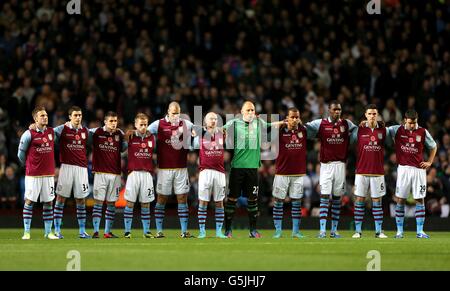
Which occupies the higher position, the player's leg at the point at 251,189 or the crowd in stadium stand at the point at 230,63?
the crowd in stadium stand at the point at 230,63

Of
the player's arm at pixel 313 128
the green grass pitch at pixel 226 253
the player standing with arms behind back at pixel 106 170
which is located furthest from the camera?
the player's arm at pixel 313 128

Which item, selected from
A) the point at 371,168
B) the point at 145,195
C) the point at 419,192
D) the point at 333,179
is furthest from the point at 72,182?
the point at 419,192

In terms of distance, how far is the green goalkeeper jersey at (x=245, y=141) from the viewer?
1928 centimetres

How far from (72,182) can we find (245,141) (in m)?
3.44

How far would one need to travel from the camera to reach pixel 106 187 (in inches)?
770

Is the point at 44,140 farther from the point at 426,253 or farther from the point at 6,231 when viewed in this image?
the point at 426,253

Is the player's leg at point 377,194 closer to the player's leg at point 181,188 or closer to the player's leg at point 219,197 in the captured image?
the player's leg at point 219,197

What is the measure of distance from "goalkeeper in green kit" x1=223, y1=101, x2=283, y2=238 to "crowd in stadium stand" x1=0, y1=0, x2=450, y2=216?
5.03m

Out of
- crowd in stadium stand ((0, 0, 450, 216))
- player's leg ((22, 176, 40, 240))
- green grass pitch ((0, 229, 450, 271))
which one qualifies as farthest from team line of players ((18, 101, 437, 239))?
crowd in stadium stand ((0, 0, 450, 216))

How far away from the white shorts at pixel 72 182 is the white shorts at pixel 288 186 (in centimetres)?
373

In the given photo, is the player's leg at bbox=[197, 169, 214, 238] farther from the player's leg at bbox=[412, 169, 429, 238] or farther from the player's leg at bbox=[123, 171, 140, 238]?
the player's leg at bbox=[412, 169, 429, 238]

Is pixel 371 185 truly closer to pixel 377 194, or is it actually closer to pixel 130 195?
pixel 377 194

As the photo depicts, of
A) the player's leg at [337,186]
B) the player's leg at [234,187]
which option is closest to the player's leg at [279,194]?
the player's leg at [234,187]

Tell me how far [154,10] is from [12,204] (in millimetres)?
7999
